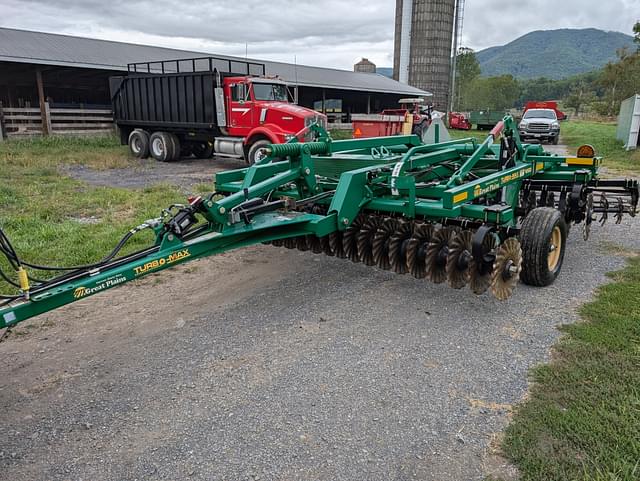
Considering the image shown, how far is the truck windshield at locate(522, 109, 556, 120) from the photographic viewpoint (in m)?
25.4

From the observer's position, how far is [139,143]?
55.2 ft

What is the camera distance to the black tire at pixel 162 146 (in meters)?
16.0

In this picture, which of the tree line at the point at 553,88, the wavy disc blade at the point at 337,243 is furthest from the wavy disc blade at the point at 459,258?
the tree line at the point at 553,88

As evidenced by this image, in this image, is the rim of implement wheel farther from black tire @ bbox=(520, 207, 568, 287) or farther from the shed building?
the shed building

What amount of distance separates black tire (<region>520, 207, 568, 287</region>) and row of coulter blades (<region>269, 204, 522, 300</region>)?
0.31 metres

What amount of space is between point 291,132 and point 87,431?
429 inches

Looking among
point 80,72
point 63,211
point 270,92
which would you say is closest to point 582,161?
point 63,211

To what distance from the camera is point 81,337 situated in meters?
4.08

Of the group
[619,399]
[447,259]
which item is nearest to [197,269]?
[447,259]

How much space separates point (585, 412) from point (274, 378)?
6.02 feet

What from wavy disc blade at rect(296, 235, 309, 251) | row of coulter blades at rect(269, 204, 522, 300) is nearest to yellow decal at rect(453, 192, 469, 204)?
row of coulter blades at rect(269, 204, 522, 300)

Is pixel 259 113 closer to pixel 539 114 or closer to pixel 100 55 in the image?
pixel 100 55

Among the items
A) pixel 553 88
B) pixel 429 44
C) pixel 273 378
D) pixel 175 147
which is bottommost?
pixel 273 378

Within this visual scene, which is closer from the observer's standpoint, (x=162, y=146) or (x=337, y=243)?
(x=337, y=243)
